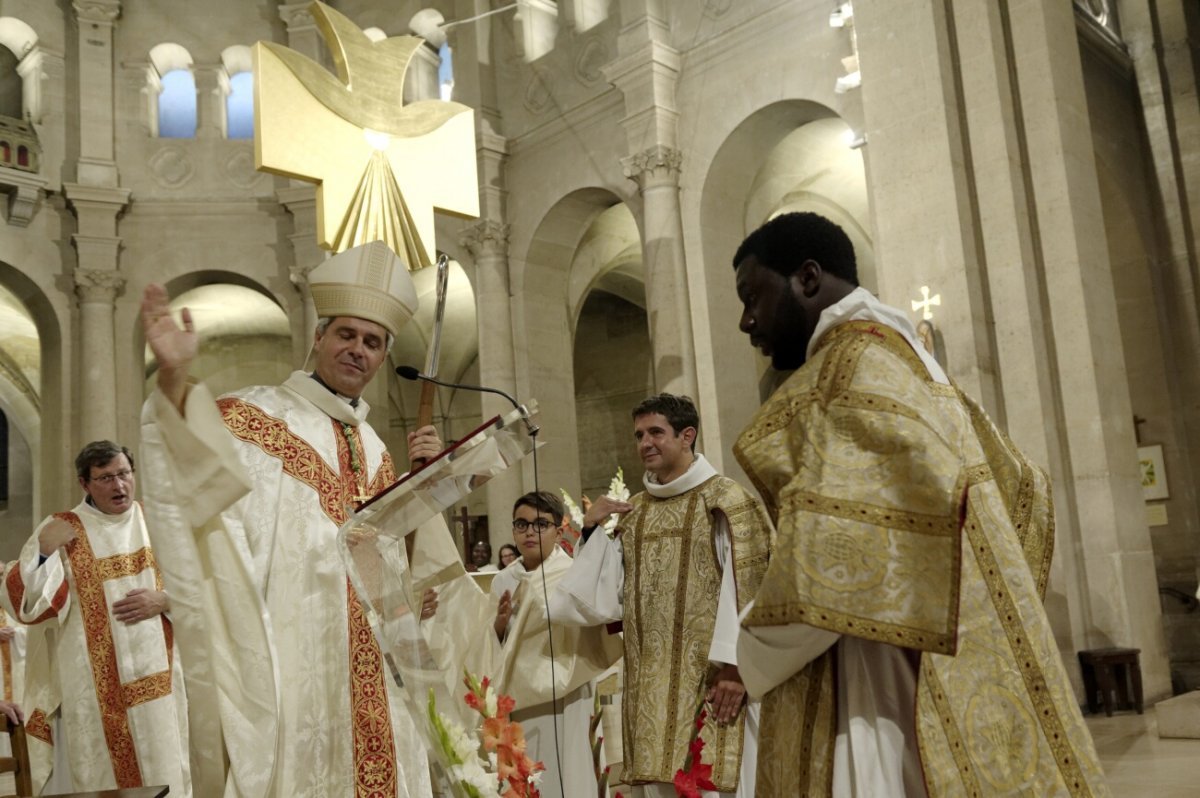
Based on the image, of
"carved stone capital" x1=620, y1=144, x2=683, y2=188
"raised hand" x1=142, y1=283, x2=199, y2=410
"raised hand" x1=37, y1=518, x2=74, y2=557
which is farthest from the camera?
A: "carved stone capital" x1=620, y1=144, x2=683, y2=188

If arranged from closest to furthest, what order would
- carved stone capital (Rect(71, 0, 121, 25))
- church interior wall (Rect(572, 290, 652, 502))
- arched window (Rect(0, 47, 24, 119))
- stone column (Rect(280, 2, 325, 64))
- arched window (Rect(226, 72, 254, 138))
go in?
1. carved stone capital (Rect(71, 0, 121, 25))
2. arched window (Rect(0, 47, 24, 119))
3. stone column (Rect(280, 2, 325, 64))
4. arched window (Rect(226, 72, 254, 138))
5. church interior wall (Rect(572, 290, 652, 502))

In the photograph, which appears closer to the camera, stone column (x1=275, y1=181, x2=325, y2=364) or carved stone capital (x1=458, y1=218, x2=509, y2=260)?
carved stone capital (x1=458, y1=218, x2=509, y2=260)

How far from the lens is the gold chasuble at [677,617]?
12.0ft

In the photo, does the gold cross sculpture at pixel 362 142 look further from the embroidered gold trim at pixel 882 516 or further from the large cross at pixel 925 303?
the embroidered gold trim at pixel 882 516

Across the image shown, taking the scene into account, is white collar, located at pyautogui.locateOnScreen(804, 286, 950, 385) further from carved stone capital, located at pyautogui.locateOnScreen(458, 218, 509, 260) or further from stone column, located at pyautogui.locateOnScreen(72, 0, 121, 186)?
stone column, located at pyautogui.locateOnScreen(72, 0, 121, 186)

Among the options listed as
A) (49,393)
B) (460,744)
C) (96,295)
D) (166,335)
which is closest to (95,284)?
(96,295)

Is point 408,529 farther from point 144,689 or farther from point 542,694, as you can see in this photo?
point 144,689

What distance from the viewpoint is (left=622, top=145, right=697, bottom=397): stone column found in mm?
11727

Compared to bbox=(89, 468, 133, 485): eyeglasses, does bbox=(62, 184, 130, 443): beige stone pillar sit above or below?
above

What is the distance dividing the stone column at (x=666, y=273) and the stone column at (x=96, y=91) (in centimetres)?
777

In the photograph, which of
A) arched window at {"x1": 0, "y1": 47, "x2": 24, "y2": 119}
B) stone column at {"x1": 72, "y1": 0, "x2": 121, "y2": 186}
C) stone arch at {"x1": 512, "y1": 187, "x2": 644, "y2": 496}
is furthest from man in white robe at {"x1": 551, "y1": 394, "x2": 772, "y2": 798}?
arched window at {"x1": 0, "y1": 47, "x2": 24, "y2": 119}

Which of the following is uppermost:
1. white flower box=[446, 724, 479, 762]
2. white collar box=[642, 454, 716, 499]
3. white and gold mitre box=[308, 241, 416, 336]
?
white and gold mitre box=[308, 241, 416, 336]

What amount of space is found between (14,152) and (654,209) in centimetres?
868

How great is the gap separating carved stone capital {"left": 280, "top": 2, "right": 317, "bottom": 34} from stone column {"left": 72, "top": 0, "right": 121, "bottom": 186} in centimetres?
234
